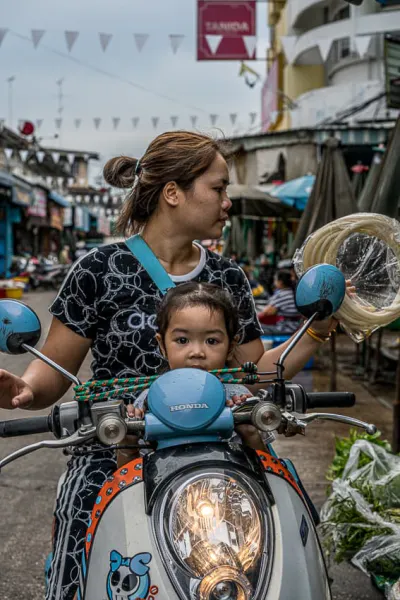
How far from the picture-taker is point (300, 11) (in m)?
23.4

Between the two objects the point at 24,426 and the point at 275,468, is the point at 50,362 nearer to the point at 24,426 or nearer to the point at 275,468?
the point at 24,426

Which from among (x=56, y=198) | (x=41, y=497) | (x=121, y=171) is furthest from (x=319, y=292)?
(x=56, y=198)

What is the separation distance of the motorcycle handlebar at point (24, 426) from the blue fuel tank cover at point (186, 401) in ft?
1.20

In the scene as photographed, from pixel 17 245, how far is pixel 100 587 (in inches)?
1208

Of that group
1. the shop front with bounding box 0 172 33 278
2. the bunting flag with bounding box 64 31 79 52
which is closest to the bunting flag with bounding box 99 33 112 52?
the bunting flag with bounding box 64 31 79 52

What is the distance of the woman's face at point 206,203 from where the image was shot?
8.14 feet

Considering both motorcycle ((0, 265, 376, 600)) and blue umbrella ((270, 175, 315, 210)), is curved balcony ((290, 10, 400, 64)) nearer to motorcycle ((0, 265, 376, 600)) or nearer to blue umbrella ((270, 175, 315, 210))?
blue umbrella ((270, 175, 315, 210))

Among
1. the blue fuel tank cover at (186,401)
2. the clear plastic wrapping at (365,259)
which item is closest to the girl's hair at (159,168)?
the clear plastic wrapping at (365,259)

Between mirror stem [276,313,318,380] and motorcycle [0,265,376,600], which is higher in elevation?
mirror stem [276,313,318,380]

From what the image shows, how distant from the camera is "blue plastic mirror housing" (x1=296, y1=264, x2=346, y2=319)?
1.98m

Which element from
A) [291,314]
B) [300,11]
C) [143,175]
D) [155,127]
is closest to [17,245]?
[155,127]

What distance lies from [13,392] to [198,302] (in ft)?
1.93

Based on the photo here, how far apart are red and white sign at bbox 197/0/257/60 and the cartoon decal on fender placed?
1518cm

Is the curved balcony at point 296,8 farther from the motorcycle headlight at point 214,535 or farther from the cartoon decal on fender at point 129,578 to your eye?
the cartoon decal on fender at point 129,578
